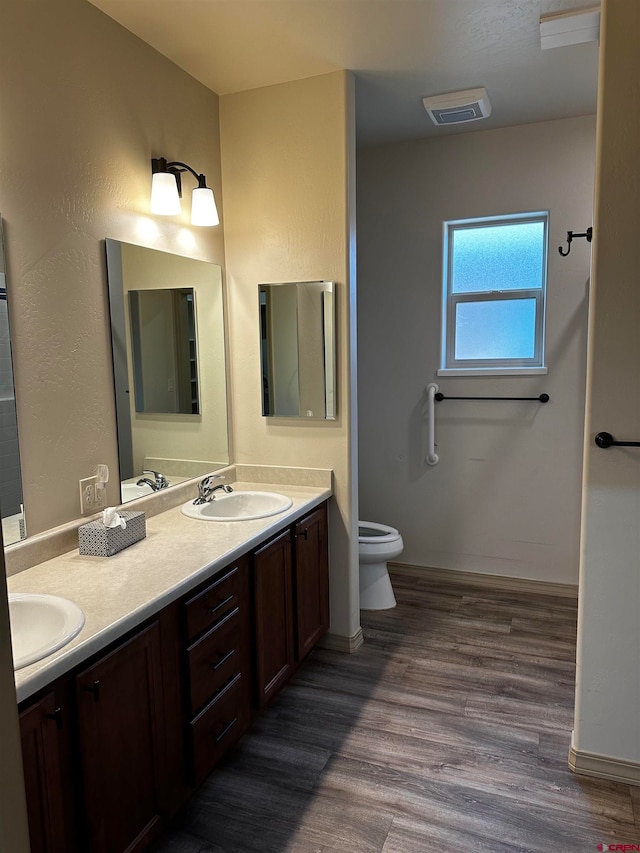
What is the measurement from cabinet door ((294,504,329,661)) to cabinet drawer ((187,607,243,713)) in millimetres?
484

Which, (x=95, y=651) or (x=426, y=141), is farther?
(x=426, y=141)

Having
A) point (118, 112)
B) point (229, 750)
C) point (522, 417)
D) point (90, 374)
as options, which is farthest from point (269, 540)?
point (522, 417)

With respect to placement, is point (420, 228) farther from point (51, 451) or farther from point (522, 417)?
point (51, 451)

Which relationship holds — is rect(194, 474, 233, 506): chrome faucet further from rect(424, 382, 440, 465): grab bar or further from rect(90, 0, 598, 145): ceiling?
rect(90, 0, 598, 145): ceiling

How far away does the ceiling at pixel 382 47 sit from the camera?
2.12 metres

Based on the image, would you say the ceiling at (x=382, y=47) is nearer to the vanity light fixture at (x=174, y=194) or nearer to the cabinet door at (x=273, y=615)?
the vanity light fixture at (x=174, y=194)

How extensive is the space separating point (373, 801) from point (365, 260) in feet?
9.66

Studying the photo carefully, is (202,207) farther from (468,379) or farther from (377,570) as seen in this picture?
(377,570)

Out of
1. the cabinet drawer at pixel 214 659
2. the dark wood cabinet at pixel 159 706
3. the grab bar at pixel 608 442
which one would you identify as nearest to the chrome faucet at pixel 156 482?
the dark wood cabinet at pixel 159 706

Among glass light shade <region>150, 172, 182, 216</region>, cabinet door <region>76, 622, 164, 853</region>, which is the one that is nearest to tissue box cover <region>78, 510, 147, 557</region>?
cabinet door <region>76, 622, 164, 853</region>

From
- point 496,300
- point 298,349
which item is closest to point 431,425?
point 496,300

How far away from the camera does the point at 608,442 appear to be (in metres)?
1.92

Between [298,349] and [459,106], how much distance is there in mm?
1447

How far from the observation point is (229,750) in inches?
82.4
